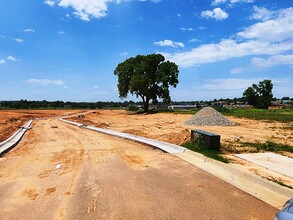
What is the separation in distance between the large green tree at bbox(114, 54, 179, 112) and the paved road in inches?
1786

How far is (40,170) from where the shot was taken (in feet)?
31.3

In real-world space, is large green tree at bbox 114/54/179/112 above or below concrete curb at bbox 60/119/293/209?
above

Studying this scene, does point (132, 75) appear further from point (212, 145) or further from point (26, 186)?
point (26, 186)

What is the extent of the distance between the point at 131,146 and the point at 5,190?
8090 millimetres

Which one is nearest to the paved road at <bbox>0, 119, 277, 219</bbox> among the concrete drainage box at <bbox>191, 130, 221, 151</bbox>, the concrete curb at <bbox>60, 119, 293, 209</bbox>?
the concrete curb at <bbox>60, 119, 293, 209</bbox>

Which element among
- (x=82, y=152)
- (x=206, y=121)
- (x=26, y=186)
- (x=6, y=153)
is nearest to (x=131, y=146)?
(x=82, y=152)

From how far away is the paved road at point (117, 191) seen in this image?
5.77m

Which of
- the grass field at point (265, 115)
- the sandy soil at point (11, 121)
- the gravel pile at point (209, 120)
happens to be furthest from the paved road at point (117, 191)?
the grass field at point (265, 115)

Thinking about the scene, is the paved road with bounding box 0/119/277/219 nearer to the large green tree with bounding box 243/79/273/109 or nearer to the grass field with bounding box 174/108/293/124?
the grass field with bounding box 174/108/293/124

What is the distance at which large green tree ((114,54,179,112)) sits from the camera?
187 feet

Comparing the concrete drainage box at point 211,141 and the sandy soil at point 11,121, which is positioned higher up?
the concrete drainage box at point 211,141

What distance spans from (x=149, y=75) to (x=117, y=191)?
52823 mm

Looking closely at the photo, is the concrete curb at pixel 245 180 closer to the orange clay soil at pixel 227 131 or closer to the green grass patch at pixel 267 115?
the orange clay soil at pixel 227 131

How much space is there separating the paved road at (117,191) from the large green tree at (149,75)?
1786 inches
